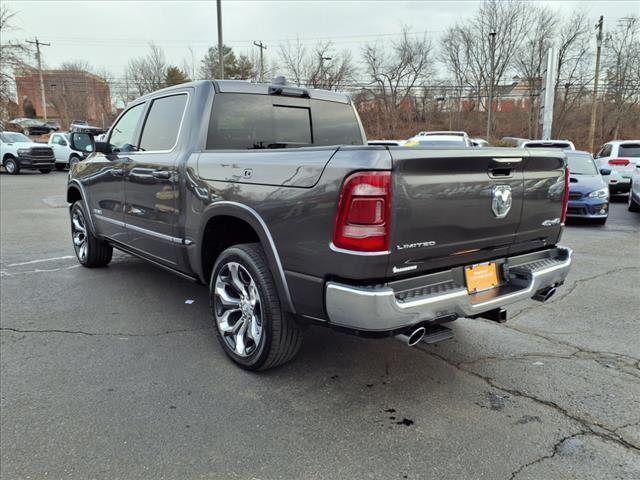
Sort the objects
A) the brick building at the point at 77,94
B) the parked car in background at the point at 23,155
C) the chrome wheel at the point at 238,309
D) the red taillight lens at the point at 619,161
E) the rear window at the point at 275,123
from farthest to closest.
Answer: the brick building at the point at 77,94
the parked car in background at the point at 23,155
the red taillight lens at the point at 619,161
the rear window at the point at 275,123
the chrome wheel at the point at 238,309

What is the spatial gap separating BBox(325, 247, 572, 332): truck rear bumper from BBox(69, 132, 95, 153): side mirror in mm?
4156

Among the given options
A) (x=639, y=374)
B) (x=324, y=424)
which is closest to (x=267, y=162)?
(x=324, y=424)

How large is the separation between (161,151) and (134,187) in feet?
1.84

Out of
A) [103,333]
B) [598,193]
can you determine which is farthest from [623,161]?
[103,333]

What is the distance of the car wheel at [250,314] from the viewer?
3.03 meters

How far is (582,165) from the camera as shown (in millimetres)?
10516

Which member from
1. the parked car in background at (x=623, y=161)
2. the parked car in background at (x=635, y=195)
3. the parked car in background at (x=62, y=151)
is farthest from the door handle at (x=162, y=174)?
the parked car in background at (x=62, y=151)

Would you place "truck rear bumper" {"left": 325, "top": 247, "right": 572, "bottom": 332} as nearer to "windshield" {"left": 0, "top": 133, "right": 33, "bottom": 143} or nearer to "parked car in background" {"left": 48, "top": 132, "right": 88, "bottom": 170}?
"parked car in background" {"left": 48, "top": 132, "right": 88, "bottom": 170}

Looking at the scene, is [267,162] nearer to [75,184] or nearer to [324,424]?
[324,424]

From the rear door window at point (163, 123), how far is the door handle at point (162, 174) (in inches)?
8.2

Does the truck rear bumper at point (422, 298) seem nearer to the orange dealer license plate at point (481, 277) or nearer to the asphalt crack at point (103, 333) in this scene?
the orange dealer license plate at point (481, 277)

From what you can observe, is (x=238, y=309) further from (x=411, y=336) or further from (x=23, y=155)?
(x=23, y=155)

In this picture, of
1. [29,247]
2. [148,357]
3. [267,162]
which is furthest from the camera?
[29,247]

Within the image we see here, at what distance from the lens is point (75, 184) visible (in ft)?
19.7
